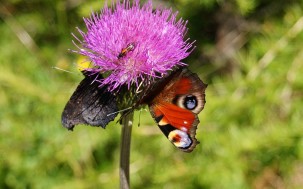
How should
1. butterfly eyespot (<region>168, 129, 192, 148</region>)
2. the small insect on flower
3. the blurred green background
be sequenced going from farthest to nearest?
the blurred green background < the small insect on flower < butterfly eyespot (<region>168, 129, 192, 148</region>)

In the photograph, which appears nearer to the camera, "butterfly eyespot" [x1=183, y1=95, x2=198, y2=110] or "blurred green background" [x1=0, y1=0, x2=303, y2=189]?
"butterfly eyespot" [x1=183, y1=95, x2=198, y2=110]

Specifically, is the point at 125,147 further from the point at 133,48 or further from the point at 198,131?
the point at 198,131

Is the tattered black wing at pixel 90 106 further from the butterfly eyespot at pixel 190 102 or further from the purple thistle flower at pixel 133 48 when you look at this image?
the butterfly eyespot at pixel 190 102

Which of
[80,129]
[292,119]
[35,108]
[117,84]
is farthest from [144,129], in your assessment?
[117,84]

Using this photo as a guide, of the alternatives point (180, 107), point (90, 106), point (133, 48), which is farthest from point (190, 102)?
point (90, 106)

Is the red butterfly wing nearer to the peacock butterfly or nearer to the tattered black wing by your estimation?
the peacock butterfly

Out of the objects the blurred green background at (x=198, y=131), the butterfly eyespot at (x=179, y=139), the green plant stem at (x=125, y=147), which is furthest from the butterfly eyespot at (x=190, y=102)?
the blurred green background at (x=198, y=131)

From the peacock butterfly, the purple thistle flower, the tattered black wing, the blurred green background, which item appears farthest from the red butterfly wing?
the blurred green background

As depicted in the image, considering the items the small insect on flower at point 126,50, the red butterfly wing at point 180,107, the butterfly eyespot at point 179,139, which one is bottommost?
the butterfly eyespot at point 179,139

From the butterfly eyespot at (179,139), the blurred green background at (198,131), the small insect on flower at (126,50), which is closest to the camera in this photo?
the butterfly eyespot at (179,139)
